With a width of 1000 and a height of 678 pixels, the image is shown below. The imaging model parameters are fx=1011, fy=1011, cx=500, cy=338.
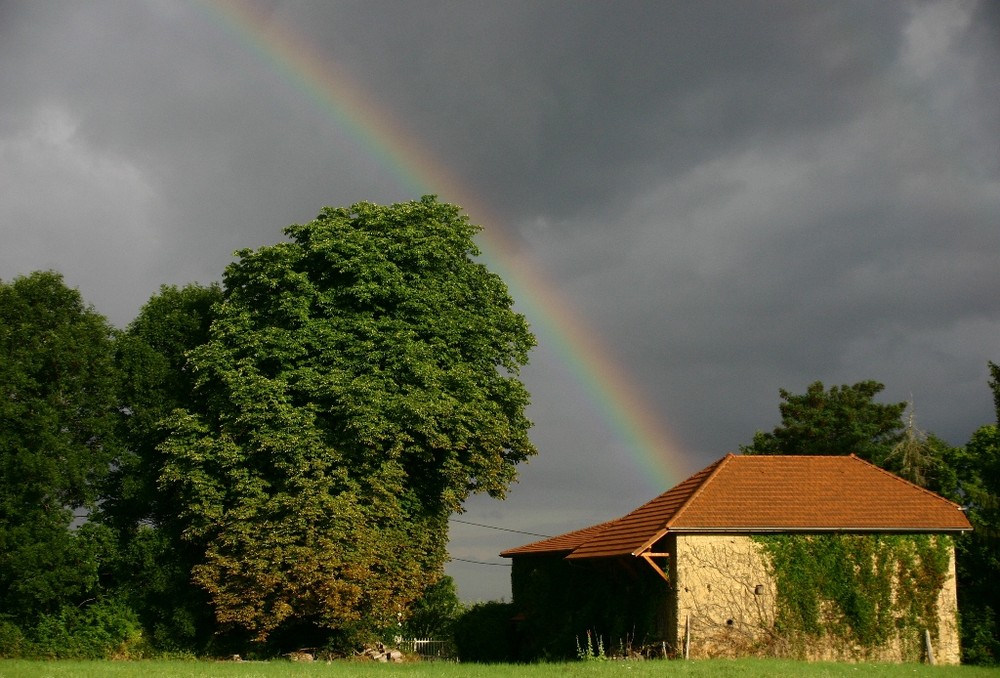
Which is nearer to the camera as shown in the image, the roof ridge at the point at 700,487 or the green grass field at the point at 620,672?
the green grass field at the point at 620,672

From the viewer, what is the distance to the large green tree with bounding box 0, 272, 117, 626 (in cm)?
3459

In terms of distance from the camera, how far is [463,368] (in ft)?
111

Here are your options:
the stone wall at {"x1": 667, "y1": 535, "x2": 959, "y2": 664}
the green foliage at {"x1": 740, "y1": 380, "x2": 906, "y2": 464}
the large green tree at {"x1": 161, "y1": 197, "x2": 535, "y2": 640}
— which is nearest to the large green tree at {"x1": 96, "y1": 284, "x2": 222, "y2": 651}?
the large green tree at {"x1": 161, "y1": 197, "x2": 535, "y2": 640}

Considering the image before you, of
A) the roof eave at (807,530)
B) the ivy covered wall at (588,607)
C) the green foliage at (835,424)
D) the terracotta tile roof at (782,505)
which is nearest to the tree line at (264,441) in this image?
the ivy covered wall at (588,607)

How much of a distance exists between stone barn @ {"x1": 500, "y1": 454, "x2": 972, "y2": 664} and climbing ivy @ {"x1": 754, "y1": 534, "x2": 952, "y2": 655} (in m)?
0.03

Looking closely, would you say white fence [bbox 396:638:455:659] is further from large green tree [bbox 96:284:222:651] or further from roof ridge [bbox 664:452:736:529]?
roof ridge [bbox 664:452:736:529]

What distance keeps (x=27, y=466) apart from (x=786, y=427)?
37887 mm

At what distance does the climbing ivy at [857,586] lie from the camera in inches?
1102

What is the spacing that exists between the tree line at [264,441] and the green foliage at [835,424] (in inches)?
927

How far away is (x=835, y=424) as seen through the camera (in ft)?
177

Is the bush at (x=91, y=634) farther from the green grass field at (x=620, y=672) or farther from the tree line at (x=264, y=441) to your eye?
the green grass field at (x=620, y=672)

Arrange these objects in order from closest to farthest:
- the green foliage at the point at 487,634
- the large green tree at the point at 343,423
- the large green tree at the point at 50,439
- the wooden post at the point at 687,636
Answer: the wooden post at the point at 687,636, the large green tree at the point at 343,423, the large green tree at the point at 50,439, the green foliage at the point at 487,634

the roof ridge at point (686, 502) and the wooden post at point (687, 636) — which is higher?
the roof ridge at point (686, 502)

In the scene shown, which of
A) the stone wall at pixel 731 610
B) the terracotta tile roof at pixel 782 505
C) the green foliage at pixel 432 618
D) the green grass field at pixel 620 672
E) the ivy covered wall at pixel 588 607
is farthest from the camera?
the green foliage at pixel 432 618
